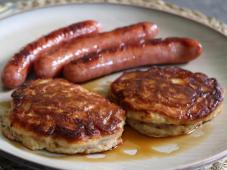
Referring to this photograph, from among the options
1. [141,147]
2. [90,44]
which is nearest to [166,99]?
[141,147]

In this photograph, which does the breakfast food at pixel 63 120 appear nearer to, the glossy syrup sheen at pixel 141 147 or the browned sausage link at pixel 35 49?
the glossy syrup sheen at pixel 141 147

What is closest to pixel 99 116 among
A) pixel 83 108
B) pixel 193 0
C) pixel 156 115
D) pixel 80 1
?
pixel 83 108

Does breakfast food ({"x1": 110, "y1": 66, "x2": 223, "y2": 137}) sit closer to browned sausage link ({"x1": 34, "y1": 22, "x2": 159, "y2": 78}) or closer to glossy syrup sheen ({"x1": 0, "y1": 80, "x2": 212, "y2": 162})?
glossy syrup sheen ({"x1": 0, "y1": 80, "x2": 212, "y2": 162})

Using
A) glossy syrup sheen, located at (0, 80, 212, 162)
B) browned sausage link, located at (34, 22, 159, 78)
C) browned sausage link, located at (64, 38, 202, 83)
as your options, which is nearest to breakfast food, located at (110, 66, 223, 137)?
glossy syrup sheen, located at (0, 80, 212, 162)

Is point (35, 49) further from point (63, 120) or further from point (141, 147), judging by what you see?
point (141, 147)

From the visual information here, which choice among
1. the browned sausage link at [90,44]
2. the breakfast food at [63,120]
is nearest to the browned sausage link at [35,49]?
the browned sausage link at [90,44]
